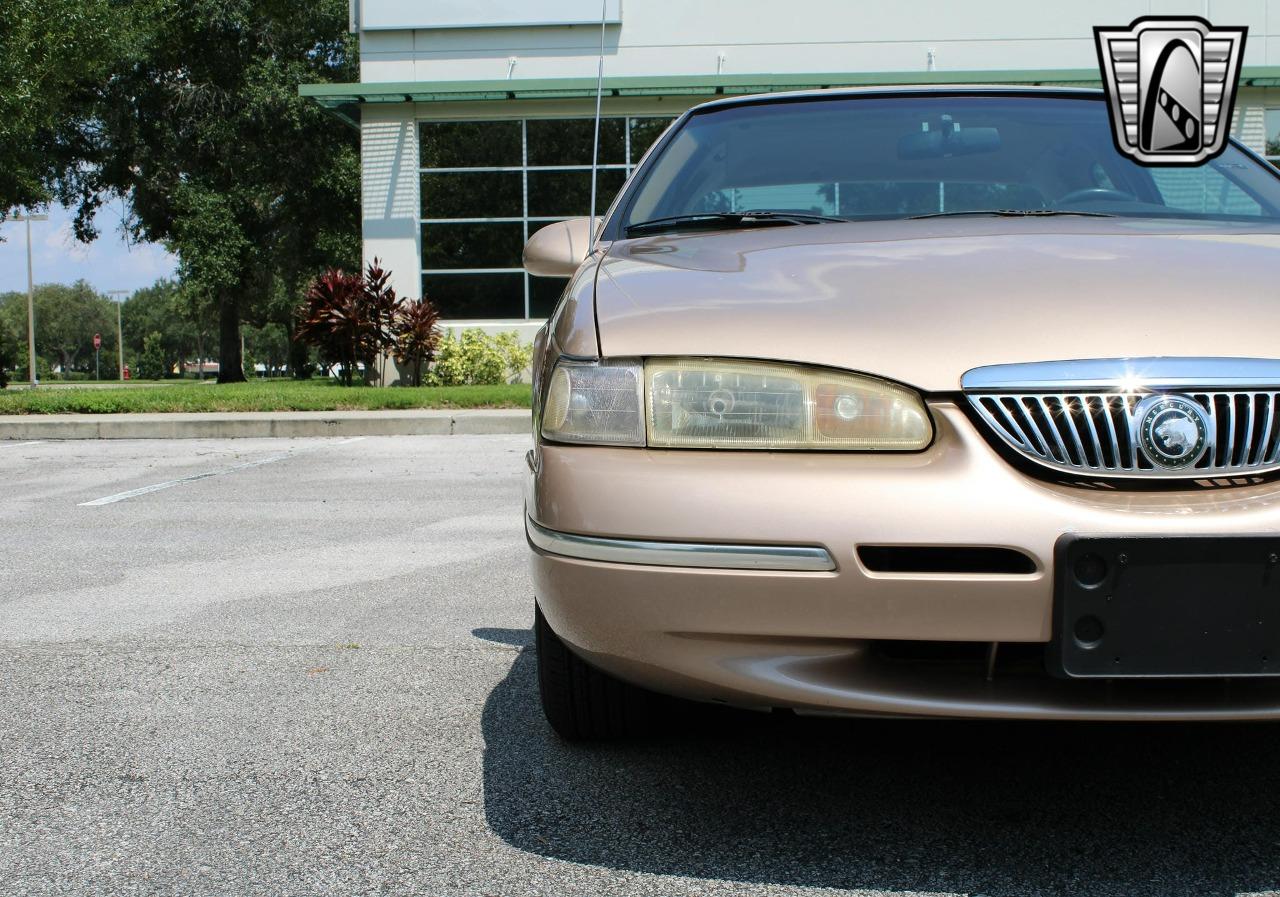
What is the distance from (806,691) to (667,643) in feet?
0.72

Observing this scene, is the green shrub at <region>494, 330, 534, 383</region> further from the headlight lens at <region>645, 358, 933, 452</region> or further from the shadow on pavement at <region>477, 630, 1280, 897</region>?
the headlight lens at <region>645, 358, 933, 452</region>

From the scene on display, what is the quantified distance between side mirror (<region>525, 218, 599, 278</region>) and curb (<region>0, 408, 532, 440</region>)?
28.7 ft

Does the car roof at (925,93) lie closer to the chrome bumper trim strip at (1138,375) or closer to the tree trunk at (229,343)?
the chrome bumper trim strip at (1138,375)

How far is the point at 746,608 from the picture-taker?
6.12 ft

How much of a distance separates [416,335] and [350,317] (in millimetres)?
1029

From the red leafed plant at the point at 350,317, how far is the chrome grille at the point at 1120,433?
1721 cm

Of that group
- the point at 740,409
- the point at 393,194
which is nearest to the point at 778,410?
the point at 740,409

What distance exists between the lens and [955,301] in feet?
6.65

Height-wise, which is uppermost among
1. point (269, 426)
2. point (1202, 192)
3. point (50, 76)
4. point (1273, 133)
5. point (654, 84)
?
point (50, 76)

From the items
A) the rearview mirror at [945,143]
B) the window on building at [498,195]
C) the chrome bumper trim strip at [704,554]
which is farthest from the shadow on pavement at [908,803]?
the window on building at [498,195]

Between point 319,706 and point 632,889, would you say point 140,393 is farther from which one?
point 632,889

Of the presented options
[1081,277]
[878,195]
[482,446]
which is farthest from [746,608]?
Answer: [482,446]

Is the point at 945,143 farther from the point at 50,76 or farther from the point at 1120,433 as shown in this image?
the point at 50,76

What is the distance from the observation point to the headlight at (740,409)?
1.91 meters
